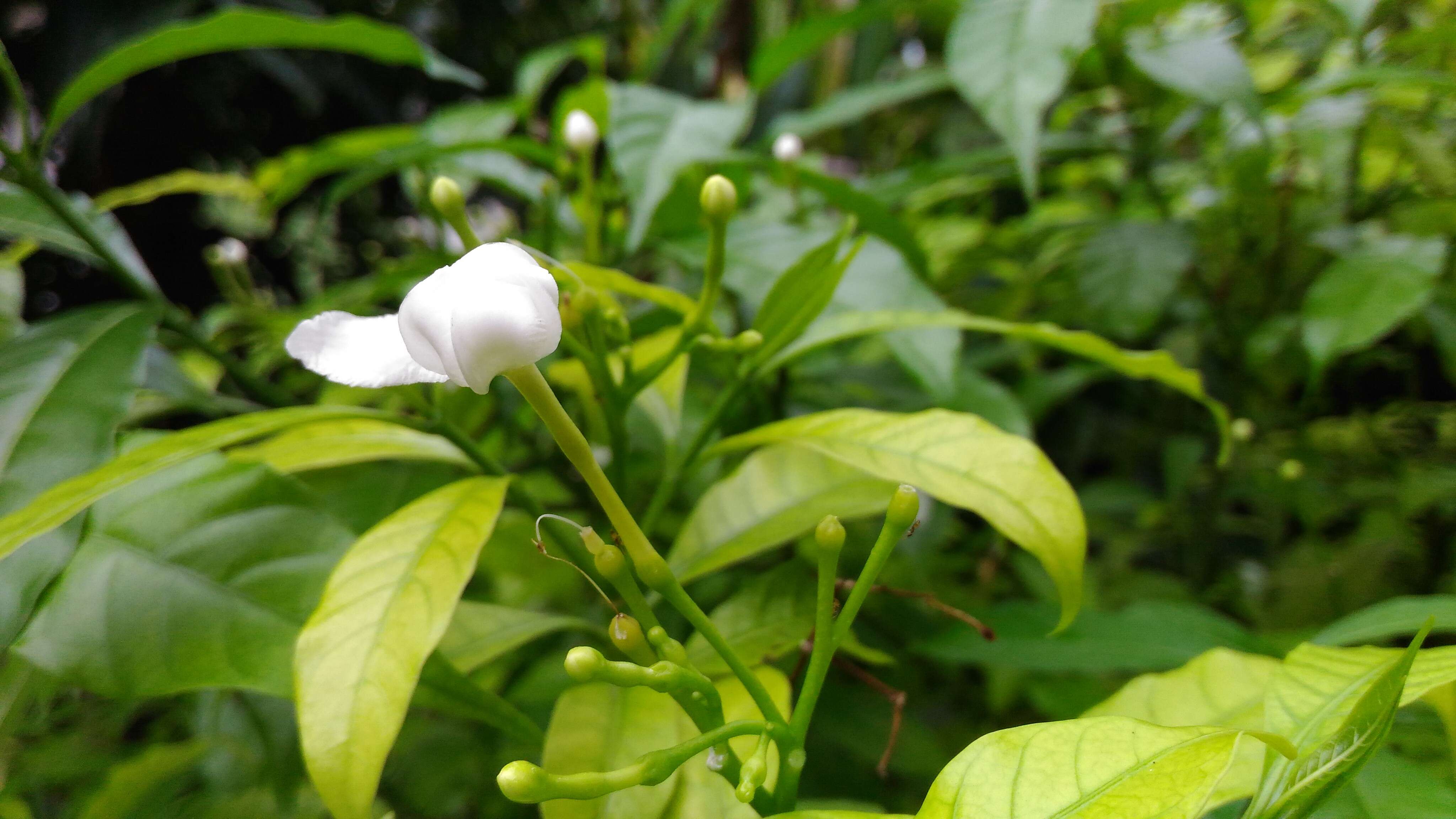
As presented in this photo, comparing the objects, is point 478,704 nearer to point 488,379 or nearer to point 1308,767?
point 488,379

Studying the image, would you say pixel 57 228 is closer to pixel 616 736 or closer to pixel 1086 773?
pixel 616 736

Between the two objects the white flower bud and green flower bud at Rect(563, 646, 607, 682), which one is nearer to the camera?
green flower bud at Rect(563, 646, 607, 682)

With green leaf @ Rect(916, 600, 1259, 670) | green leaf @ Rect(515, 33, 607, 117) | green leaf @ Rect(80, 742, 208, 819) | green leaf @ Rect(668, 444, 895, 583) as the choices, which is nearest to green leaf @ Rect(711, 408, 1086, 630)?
green leaf @ Rect(668, 444, 895, 583)

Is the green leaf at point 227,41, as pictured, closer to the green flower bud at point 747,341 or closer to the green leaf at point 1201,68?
the green flower bud at point 747,341

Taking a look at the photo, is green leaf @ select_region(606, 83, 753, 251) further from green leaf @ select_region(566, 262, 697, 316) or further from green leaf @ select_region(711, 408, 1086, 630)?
green leaf @ select_region(711, 408, 1086, 630)

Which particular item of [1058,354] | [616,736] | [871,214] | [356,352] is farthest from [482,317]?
[1058,354]
